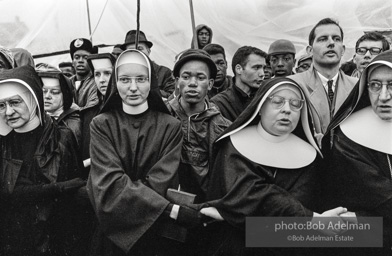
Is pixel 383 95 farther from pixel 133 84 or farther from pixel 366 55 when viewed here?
pixel 366 55

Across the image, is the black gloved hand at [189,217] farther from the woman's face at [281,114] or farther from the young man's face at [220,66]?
the young man's face at [220,66]

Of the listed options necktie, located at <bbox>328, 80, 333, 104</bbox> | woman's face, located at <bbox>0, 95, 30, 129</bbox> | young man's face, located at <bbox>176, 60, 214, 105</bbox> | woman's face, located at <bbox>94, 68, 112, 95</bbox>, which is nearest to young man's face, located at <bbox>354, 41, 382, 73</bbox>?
necktie, located at <bbox>328, 80, 333, 104</bbox>

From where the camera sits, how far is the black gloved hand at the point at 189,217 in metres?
3.44

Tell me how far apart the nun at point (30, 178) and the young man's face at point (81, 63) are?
2310 millimetres

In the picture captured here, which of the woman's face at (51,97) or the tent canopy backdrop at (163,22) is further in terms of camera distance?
the tent canopy backdrop at (163,22)

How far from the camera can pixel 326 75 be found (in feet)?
15.2

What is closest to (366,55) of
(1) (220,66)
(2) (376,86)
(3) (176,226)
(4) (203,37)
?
(1) (220,66)

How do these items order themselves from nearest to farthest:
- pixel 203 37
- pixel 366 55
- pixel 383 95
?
pixel 383 95 < pixel 366 55 < pixel 203 37

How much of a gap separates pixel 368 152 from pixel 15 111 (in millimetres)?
2530

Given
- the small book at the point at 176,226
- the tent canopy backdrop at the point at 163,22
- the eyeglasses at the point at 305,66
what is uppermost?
the tent canopy backdrop at the point at 163,22

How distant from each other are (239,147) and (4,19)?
587 centimetres

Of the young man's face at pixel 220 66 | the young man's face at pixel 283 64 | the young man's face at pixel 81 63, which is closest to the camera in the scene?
the young man's face at pixel 283 64

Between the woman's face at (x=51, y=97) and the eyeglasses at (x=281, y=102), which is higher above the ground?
the woman's face at (x=51, y=97)

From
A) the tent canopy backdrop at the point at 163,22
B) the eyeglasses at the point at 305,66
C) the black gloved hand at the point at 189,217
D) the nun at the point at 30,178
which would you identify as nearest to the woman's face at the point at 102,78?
the nun at the point at 30,178
